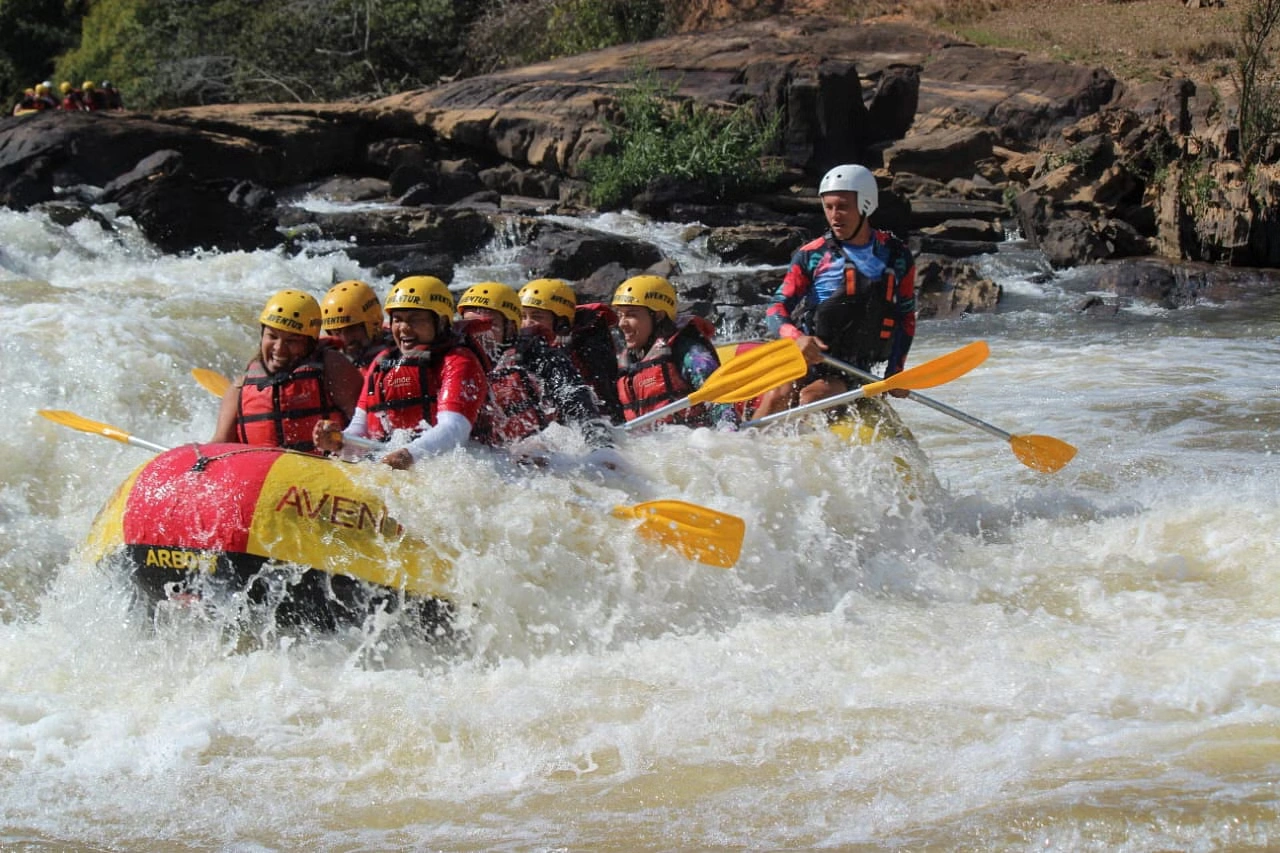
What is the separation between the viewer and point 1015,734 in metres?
3.66

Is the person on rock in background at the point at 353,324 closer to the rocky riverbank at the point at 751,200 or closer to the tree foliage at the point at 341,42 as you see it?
the rocky riverbank at the point at 751,200

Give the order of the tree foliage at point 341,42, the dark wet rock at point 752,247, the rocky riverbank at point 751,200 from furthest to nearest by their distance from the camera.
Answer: the tree foliage at point 341,42, the dark wet rock at point 752,247, the rocky riverbank at point 751,200

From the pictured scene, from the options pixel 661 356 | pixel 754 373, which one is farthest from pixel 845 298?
pixel 661 356

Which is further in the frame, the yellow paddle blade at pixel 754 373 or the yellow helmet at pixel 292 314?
the yellow paddle blade at pixel 754 373

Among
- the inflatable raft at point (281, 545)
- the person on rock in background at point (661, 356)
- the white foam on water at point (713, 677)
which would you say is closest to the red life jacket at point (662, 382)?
the person on rock in background at point (661, 356)

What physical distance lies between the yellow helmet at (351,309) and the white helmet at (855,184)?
197 cm

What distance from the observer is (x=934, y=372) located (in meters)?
5.84

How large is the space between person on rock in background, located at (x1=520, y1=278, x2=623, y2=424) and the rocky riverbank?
6.68m

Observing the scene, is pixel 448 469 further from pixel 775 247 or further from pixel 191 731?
pixel 775 247

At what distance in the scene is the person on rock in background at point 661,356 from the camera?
5.83 metres

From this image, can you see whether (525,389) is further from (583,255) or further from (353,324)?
(583,255)

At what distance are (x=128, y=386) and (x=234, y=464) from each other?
4268 millimetres

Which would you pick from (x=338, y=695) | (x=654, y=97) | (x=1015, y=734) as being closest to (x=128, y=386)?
(x=338, y=695)

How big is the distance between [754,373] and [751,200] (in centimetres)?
1161
